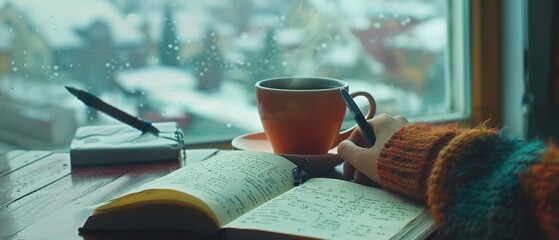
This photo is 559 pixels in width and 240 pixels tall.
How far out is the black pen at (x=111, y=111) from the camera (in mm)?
977

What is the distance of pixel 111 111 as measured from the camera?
0.99 meters

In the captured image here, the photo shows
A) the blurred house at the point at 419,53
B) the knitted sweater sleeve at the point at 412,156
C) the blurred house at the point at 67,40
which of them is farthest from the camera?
the blurred house at the point at 419,53

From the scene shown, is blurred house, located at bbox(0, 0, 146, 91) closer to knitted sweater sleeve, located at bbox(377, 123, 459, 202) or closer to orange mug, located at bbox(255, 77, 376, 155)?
orange mug, located at bbox(255, 77, 376, 155)

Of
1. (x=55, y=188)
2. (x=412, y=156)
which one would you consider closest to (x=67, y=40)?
(x=55, y=188)

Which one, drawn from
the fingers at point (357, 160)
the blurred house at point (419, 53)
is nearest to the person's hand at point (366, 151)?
the fingers at point (357, 160)

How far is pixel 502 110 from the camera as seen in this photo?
1673mm

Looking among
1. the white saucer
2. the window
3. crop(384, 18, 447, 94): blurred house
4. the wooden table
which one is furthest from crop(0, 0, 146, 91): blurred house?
crop(384, 18, 447, 94): blurred house

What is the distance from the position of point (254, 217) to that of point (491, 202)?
0.21 metres

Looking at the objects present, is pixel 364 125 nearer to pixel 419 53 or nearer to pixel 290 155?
pixel 290 155

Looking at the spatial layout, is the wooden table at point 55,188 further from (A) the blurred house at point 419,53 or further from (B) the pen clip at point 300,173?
(A) the blurred house at point 419,53

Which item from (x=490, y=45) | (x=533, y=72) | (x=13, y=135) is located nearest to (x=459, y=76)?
(x=490, y=45)

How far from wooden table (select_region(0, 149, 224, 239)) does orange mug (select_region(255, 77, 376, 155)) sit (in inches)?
5.5

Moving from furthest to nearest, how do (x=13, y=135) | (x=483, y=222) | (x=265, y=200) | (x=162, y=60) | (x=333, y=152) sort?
(x=162, y=60) < (x=13, y=135) < (x=333, y=152) < (x=265, y=200) < (x=483, y=222)

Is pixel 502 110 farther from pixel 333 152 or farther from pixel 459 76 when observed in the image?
pixel 333 152
